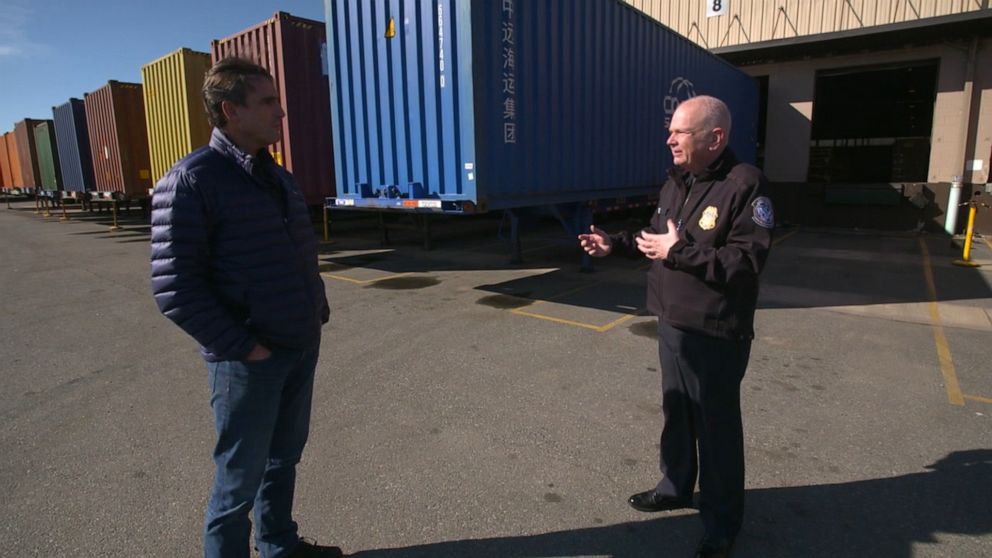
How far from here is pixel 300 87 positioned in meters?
10.4

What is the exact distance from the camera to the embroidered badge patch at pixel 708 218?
2.15 metres

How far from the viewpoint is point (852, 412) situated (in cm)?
374

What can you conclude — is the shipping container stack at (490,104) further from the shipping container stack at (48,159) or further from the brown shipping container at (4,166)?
the brown shipping container at (4,166)

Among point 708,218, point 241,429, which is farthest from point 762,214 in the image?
point 241,429

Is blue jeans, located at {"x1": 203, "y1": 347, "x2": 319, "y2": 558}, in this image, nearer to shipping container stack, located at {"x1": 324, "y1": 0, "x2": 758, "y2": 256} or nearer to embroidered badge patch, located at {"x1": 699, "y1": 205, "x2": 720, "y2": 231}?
embroidered badge patch, located at {"x1": 699, "y1": 205, "x2": 720, "y2": 231}

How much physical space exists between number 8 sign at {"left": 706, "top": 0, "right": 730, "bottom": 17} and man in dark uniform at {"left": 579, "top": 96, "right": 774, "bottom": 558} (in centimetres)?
1577

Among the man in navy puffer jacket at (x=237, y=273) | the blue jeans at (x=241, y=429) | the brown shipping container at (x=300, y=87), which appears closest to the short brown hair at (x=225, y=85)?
the man in navy puffer jacket at (x=237, y=273)

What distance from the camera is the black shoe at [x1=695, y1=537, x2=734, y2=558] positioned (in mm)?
2295

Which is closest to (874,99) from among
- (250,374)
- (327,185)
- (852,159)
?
(852,159)

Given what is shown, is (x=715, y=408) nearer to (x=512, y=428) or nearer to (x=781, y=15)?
(x=512, y=428)

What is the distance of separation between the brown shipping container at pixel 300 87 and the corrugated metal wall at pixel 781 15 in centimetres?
1089

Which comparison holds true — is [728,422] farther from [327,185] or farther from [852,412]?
[327,185]

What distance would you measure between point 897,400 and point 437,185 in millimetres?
5070

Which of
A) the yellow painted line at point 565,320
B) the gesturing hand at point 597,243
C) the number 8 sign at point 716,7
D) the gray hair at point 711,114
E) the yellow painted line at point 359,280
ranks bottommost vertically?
the yellow painted line at point 565,320
